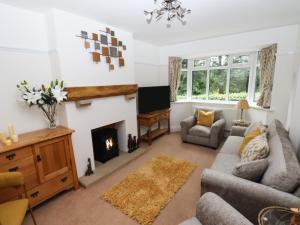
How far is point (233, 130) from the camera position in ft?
11.0

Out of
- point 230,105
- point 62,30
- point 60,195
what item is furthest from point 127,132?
point 230,105

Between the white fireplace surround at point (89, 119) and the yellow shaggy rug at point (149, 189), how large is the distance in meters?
0.75

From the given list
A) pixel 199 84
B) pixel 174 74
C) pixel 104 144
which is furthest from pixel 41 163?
pixel 199 84

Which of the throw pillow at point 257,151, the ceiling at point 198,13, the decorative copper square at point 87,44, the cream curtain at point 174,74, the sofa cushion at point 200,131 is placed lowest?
the sofa cushion at point 200,131

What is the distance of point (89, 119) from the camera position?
2645 mm

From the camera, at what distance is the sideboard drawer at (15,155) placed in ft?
5.57

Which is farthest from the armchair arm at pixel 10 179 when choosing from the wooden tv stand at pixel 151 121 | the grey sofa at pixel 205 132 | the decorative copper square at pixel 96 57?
the grey sofa at pixel 205 132

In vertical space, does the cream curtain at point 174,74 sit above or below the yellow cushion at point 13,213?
above

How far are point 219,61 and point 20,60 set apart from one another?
445 cm

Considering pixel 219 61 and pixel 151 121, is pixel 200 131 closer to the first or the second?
pixel 151 121

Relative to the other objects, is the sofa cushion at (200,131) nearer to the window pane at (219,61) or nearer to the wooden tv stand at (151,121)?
the wooden tv stand at (151,121)

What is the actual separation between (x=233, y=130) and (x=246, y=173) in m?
1.97

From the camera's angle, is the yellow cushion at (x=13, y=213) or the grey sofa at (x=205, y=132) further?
the grey sofa at (x=205, y=132)

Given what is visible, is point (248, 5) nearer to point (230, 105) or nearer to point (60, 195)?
point (230, 105)
